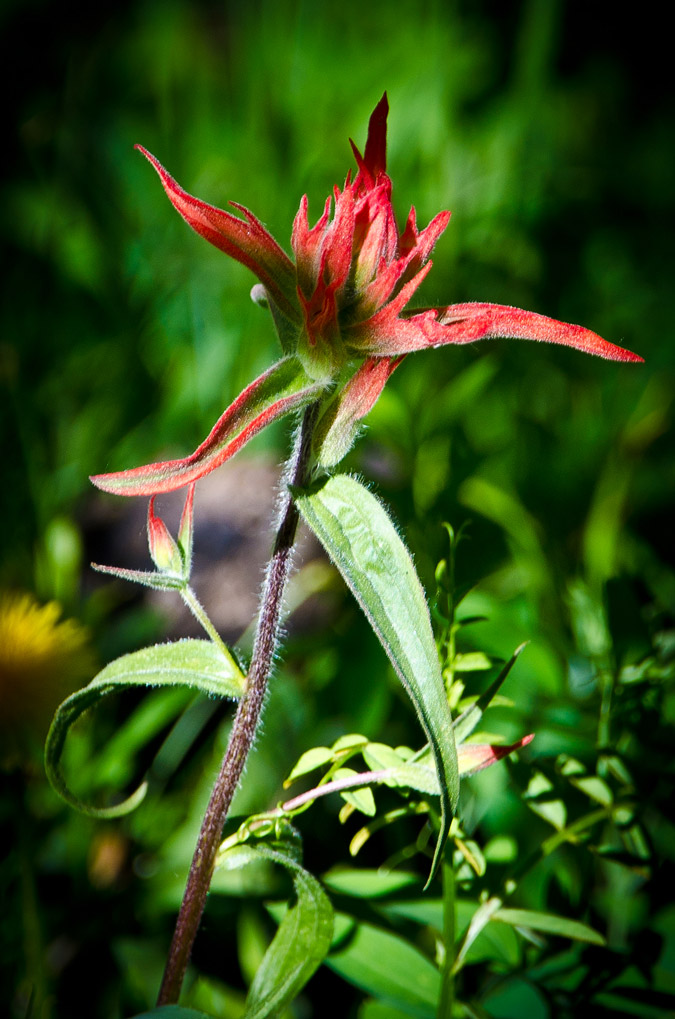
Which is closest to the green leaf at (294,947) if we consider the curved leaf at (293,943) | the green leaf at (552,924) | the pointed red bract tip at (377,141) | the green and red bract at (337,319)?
the curved leaf at (293,943)

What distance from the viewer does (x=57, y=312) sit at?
124 cm

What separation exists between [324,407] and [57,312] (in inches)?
38.5

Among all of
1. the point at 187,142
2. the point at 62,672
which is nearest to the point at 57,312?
the point at 187,142

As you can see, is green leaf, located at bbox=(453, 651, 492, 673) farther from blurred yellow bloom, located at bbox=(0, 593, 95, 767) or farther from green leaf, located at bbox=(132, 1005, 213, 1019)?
blurred yellow bloom, located at bbox=(0, 593, 95, 767)

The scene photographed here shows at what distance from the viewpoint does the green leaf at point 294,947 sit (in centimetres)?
41

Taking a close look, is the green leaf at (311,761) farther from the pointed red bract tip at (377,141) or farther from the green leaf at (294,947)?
the pointed red bract tip at (377,141)

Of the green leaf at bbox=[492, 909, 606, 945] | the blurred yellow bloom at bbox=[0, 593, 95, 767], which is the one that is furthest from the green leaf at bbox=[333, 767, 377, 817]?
the blurred yellow bloom at bbox=[0, 593, 95, 767]

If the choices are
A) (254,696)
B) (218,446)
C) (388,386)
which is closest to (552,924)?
(254,696)

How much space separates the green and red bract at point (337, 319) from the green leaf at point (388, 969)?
0.34 m

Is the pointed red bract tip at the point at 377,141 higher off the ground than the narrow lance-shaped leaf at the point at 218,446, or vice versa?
the pointed red bract tip at the point at 377,141

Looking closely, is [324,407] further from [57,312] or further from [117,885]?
[57,312]

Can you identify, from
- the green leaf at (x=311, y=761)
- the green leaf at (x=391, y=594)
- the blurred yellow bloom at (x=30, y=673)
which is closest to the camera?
the green leaf at (x=391, y=594)

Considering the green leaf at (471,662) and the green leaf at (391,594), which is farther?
the green leaf at (471,662)

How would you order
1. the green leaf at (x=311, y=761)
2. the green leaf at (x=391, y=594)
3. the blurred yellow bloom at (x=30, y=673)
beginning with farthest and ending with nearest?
the blurred yellow bloom at (x=30, y=673), the green leaf at (x=311, y=761), the green leaf at (x=391, y=594)
